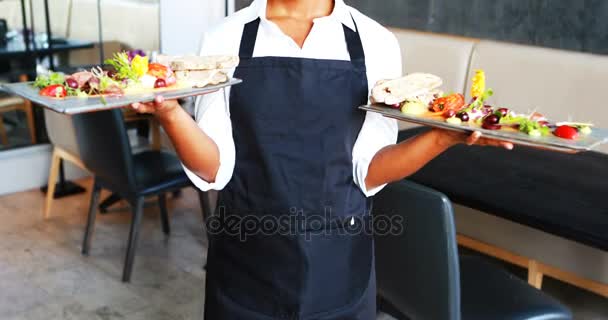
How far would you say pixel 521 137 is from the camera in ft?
3.91

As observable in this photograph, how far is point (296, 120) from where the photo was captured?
1.31 metres

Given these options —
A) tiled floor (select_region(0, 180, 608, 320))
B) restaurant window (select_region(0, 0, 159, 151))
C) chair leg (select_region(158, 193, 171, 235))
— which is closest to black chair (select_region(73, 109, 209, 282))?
tiled floor (select_region(0, 180, 608, 320))

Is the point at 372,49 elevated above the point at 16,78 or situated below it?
above

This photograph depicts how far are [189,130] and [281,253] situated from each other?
32 cm

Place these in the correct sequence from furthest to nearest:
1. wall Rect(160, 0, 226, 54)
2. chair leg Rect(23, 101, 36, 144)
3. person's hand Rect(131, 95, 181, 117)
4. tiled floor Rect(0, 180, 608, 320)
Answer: wall Rect(160, 0, 226, 54) → chair leg Rect(23, 101, 36, 144) → tiled floor Rect(0, 180, 608, 320) → person's hand Rect(131, 95, 181, 117)

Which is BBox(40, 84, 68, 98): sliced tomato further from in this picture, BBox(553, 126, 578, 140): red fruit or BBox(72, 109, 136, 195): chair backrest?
BBox(72, 109, 136, 195): chair backrest

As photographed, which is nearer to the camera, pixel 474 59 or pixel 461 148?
pixel 461 148

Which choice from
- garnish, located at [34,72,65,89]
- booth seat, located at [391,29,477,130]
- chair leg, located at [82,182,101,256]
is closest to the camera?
garnish, located at [34,72,65,89]

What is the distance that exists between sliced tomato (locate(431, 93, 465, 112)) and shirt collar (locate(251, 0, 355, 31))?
238 millimetres

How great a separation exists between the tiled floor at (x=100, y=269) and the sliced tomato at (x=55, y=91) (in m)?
1.55

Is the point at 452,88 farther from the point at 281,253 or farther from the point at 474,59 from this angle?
the point at 281,253

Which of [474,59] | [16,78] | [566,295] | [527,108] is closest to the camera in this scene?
[566,295]

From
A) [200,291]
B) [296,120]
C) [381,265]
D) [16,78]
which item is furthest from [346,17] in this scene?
[16,78]

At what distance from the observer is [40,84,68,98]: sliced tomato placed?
4.24 ft
